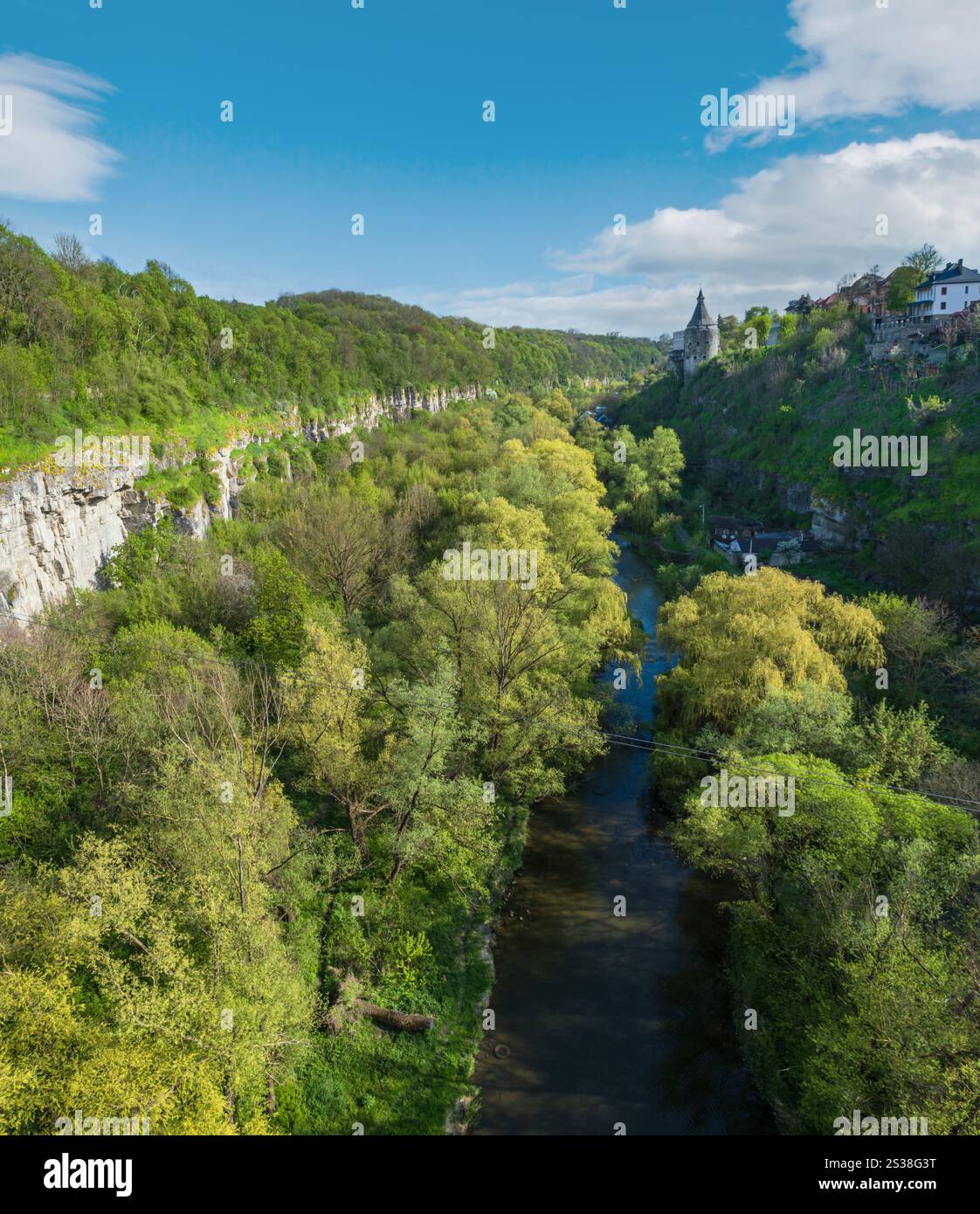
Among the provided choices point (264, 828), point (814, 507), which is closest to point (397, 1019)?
point (264, 828)

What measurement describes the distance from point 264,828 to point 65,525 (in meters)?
23.2

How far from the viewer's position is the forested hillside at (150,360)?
35000 millimetres

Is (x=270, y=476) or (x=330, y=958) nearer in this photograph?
(x=330, y=958)

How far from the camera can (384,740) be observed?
22188 mm

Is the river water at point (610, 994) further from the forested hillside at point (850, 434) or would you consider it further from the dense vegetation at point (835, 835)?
the forested hillside at point (850, 434)

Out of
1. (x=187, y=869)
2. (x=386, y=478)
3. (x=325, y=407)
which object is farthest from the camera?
(x=325, y=407)

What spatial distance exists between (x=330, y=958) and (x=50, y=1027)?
799 cm

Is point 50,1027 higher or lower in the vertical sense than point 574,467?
lower

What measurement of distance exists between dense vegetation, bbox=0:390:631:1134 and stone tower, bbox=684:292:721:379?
88.3 metres

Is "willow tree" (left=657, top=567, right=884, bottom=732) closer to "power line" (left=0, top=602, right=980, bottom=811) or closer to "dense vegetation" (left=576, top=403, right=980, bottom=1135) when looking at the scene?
"dense vegetation" (left=576, top=403, right=980, bottom=1135)

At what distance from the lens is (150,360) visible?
46938mm

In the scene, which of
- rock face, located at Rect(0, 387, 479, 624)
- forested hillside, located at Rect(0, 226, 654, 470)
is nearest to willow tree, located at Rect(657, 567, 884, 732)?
rock face, located at Rect(0, 387, 479, 624)

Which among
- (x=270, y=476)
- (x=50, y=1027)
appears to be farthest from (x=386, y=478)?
(x=50, y=1027)

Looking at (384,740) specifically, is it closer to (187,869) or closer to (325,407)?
(187,869)
